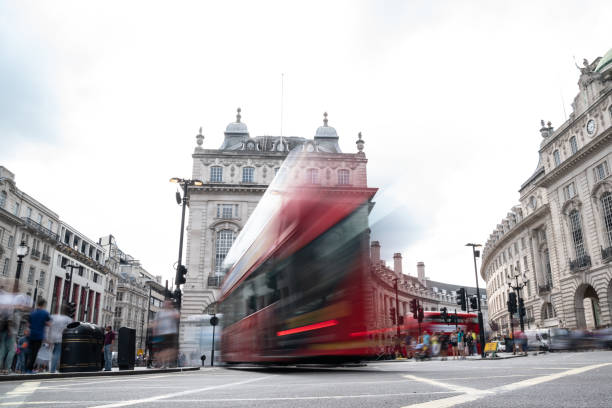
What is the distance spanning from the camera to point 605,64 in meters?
37.9

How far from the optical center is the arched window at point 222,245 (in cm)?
4241

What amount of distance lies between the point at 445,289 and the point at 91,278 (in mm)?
88982

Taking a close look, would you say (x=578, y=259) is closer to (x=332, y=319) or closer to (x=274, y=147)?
(x=274, y=147)

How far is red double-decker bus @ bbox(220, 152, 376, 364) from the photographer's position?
8375 mm

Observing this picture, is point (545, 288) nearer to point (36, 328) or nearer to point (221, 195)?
point (221, 195)

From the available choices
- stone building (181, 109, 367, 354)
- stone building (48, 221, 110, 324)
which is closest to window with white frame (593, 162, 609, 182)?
stone building (181, 109, 367, 354)

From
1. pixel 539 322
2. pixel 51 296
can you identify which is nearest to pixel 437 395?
pixel 539 322

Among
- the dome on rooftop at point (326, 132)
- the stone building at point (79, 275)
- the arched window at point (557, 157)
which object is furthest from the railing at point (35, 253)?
the arched window at point (557, 157)

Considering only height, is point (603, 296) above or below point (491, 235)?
below

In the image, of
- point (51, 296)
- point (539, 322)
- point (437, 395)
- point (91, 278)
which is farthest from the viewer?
point (91, 278)

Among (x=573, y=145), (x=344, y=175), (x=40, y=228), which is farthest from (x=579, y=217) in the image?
(x=40, y=228)

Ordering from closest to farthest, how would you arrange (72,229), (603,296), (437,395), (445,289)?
(437,395), (603,296), (72,229), (445,289)

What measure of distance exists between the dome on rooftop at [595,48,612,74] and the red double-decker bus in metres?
37.3

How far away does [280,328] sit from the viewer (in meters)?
8.89
